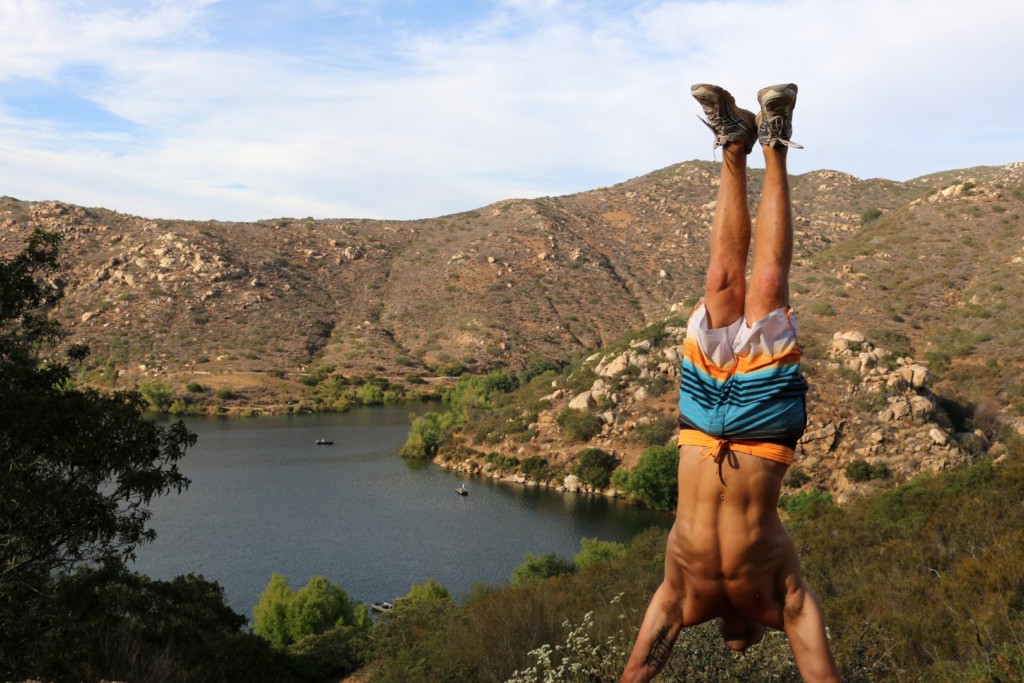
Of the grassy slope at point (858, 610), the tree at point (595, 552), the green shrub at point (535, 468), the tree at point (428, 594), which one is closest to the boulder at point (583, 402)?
the green shrub at point (535, 468)

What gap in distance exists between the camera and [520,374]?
2763 inches

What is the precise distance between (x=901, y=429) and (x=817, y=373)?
527cm

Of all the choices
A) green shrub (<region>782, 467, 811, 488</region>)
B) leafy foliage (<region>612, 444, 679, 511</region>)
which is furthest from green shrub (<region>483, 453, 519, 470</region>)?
green shrub (<region>782, 467, 811, 488</region>)

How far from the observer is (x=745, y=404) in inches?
126

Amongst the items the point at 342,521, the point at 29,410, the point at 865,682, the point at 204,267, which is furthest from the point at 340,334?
the point at 865,682

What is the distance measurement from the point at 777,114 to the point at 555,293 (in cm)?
8605

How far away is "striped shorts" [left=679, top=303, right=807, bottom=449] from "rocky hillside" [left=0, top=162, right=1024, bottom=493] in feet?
124

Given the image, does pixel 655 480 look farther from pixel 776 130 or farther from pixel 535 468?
pixel 776 130

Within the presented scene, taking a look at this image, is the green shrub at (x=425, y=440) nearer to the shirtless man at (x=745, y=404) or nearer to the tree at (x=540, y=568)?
the tree at (x=540, y=568)

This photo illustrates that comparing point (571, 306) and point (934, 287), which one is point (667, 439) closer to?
point (934, 287)

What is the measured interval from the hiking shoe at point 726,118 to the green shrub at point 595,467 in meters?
43.4

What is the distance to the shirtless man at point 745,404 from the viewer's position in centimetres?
319

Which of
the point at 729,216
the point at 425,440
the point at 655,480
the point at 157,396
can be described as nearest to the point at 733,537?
the point at 729,216

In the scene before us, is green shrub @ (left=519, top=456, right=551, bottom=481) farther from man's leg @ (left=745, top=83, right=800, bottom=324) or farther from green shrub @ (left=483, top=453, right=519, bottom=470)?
man's leg @ (left=745, top=83, right=800, bottom=324)
